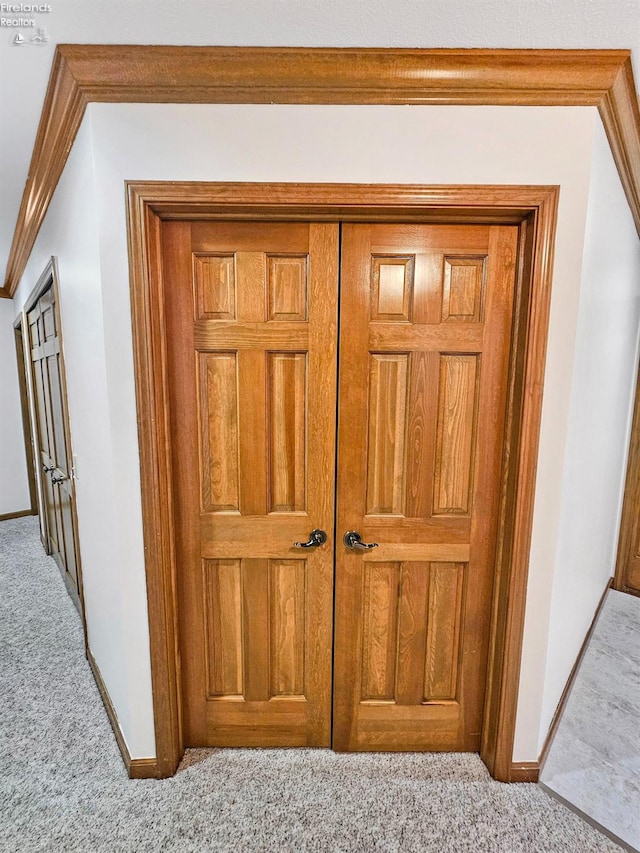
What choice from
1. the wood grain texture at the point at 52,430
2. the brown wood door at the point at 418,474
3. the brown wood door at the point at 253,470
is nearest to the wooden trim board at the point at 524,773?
the brown wood door at the point at 418,474

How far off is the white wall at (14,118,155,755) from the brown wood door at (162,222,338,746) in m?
0.18

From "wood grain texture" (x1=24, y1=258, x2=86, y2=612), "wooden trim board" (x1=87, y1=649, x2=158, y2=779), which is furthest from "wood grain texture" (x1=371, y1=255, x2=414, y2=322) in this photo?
"wooden trim board" (x1=87, y1=649, x2=158, y2=779)

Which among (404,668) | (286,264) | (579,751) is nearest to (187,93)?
(286,264)

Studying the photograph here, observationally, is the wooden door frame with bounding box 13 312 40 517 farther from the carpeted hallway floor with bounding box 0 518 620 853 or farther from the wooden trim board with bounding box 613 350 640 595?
the wooden trim board with bounding box 613 350 640 595

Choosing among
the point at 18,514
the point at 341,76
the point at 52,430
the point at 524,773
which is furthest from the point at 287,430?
the point at 18,514

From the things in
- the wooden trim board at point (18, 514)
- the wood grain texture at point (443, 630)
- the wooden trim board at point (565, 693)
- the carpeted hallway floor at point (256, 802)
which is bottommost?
the carpeted hallway floor at point (256, 802)

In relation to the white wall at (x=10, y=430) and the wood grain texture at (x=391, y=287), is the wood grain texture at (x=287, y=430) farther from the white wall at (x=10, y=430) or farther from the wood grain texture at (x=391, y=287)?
the white wall at (x=10, y=430)

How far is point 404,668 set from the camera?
1513 millimetres

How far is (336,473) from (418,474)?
1.00 ft

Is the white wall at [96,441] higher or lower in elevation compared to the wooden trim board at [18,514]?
higher

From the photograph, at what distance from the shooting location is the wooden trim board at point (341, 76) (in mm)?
1108

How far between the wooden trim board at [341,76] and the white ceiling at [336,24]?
0.07 ft

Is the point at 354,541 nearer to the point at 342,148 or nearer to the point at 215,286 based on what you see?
the point at 215,286

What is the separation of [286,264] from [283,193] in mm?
212
